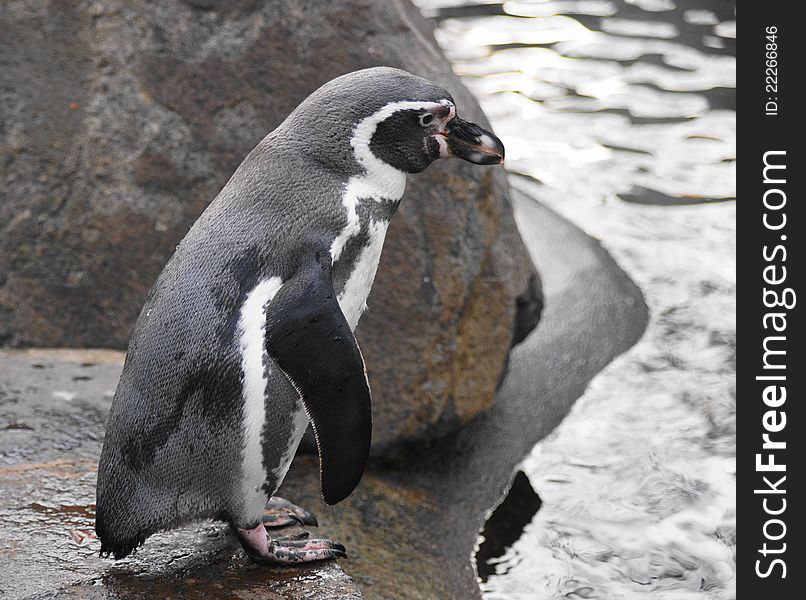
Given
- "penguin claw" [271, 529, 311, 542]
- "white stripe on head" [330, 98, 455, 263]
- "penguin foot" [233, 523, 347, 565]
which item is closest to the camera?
"white stripe on head" [330, 98, 455, 263]

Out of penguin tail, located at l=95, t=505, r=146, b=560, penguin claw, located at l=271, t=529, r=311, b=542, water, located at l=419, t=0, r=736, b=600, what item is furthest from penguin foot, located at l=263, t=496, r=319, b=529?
water, located at l=419, t=0, r=736, b=600

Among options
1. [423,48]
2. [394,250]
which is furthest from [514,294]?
[423,48]

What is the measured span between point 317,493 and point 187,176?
114 cm

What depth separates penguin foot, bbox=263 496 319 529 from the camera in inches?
107

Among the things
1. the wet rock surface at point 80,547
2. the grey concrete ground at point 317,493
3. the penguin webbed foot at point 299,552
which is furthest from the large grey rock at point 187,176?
the penguin webbed foot at point 299,552

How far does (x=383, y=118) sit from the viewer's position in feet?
7.71

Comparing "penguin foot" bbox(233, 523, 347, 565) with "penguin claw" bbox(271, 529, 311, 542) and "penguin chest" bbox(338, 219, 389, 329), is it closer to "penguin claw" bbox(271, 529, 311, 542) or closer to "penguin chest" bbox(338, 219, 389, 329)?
"penguin claw" bbox(271, 529, 311, 542)

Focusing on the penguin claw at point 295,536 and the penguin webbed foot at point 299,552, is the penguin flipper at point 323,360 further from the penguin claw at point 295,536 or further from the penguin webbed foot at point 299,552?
the penguin claw at point 295,536

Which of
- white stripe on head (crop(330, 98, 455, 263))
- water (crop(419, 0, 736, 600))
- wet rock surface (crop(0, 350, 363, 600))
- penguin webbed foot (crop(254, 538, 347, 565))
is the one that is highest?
white stripe on head (crop(330, 98, 455, 263))

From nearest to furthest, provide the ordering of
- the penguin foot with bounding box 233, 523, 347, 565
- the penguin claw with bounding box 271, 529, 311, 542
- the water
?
the penguin foot with bounding box 233, 523, 347, 565, the penguin claw with bounding box 271, 529, 311, 542, the water

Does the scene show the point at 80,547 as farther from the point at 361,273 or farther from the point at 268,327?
the point at 361,273

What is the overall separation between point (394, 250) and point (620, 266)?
2.16 meters

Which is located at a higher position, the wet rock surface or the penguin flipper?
→ the penguin flipper
